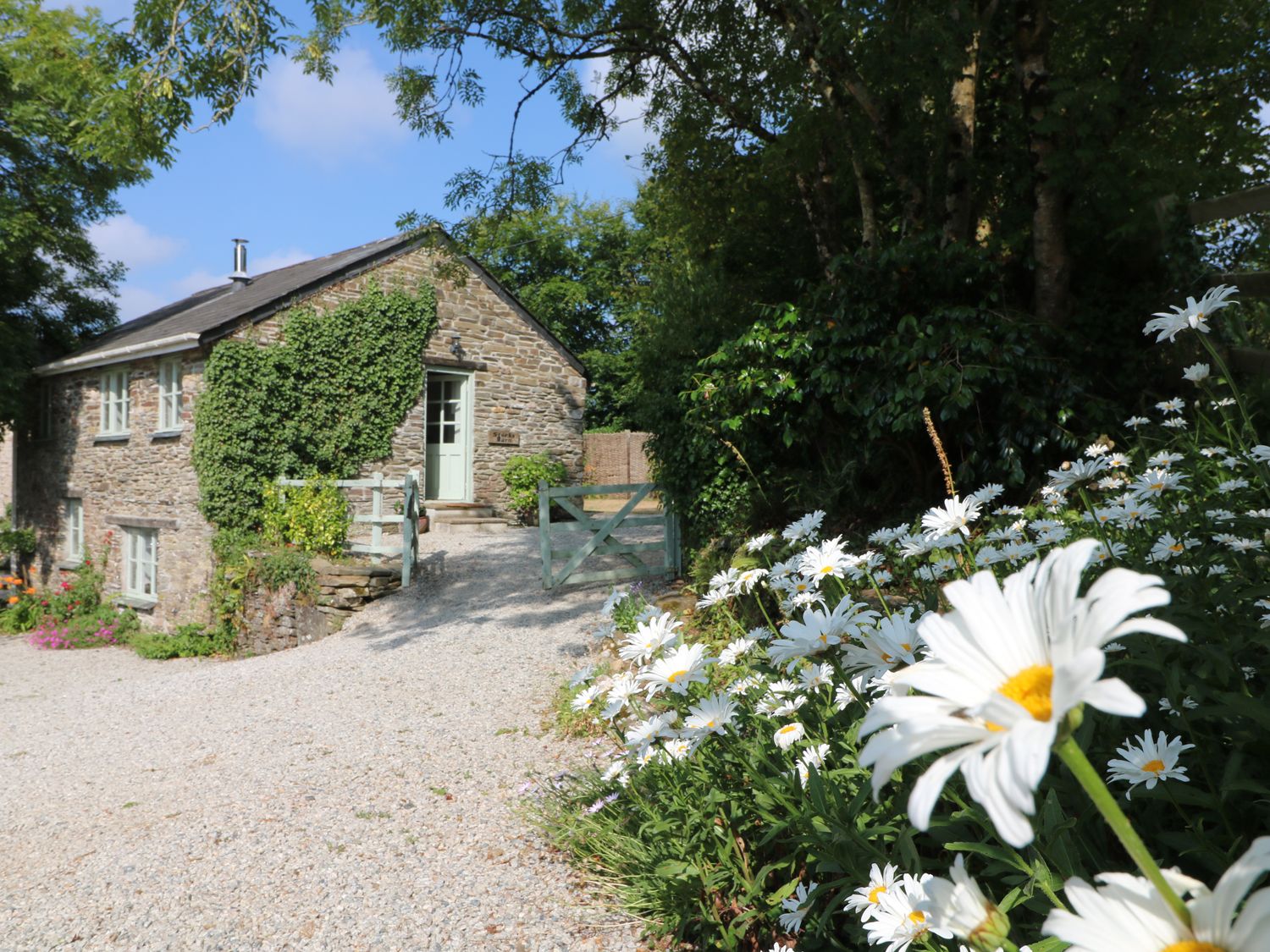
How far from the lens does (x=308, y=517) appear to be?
1037 cm

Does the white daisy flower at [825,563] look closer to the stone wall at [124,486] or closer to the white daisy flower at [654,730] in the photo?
the white daisy flower at [654,730]

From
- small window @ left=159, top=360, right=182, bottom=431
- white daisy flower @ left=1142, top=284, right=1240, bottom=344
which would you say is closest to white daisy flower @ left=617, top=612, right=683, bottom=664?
white daisy flower @ left=1142, top=284, right=1240, bottom=344

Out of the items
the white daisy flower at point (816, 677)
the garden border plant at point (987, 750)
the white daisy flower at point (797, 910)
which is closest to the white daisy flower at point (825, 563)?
the garden border plant at point (987, 750)

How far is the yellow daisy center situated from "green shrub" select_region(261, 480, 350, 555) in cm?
1020

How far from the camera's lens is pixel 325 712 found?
18.8 feet

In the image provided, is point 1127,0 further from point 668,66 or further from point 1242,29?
point 668,66

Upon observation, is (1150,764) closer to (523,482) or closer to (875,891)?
(875,891)

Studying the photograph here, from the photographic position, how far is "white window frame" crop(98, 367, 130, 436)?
13211 mm

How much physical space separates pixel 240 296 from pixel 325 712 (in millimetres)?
10398

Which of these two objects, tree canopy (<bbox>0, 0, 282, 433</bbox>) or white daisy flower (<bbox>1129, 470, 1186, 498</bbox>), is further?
tree canopy (<bbox>0, 0, 282, 433</bbox>)

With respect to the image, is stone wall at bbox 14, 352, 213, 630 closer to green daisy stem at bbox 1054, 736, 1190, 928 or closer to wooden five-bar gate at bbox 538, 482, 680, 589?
wooden five-bar gate at bbox 538, 482, 680, 589

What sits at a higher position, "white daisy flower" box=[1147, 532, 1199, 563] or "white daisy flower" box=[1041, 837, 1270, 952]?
"white daisy flower" box=[1147, 532, 1199, 563]

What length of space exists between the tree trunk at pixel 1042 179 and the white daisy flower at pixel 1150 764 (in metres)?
5.20

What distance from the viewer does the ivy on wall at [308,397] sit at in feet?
36.2
